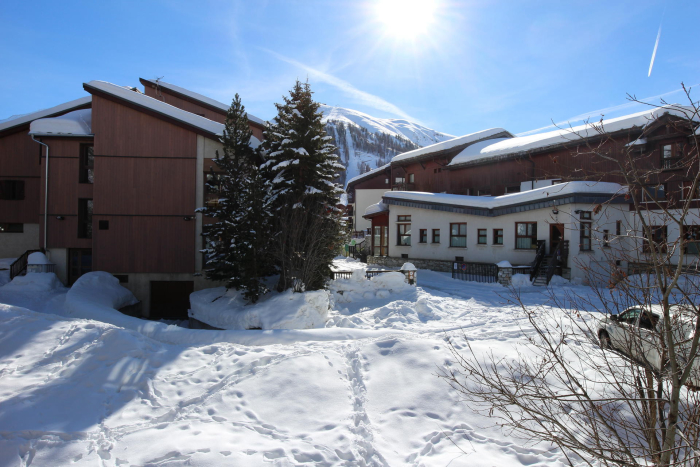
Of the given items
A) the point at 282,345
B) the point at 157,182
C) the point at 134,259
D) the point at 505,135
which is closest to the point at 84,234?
the point at 134,259

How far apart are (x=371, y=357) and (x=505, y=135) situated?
2984 cm

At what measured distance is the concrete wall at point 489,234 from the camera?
19094 millimetres

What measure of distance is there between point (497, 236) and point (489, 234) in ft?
1.51

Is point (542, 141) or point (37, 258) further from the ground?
point (542, 141)

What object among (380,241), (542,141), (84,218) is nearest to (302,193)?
(84,218)

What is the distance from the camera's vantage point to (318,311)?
1327 centimetres

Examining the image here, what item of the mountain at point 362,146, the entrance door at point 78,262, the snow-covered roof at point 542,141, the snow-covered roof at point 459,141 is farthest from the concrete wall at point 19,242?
the mountain at point 362,146

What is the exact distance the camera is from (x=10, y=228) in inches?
842

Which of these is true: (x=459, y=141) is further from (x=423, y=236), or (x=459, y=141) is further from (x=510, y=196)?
(x=510, y=196)

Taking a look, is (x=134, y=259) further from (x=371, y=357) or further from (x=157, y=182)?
(x=371, y=357)

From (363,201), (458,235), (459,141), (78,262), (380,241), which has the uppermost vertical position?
(459,141)

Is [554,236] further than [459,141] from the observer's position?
No

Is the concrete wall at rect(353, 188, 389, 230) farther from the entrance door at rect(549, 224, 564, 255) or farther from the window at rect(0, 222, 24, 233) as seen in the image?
the window at rect(0, 222, 24, 233)

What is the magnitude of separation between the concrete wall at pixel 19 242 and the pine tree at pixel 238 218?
1255 cm
